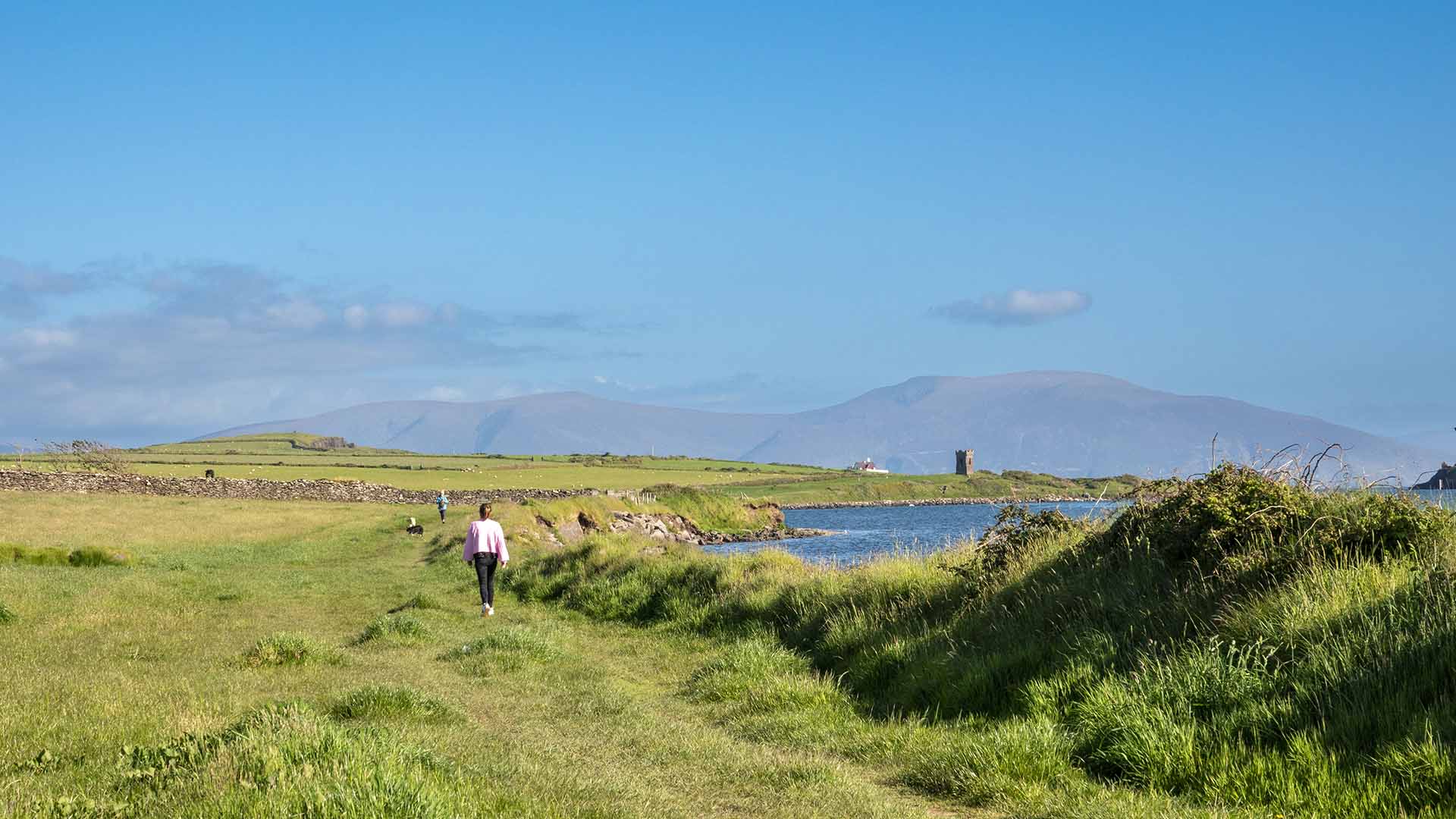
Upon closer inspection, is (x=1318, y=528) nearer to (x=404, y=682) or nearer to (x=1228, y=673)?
(x=1228, y=673)

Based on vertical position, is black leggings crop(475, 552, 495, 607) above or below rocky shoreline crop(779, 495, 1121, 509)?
above

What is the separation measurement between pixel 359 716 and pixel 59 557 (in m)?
25.7

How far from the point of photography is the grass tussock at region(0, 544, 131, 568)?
29.5 meters

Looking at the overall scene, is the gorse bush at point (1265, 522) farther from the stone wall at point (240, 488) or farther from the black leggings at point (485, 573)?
the stone wall at point (240, 488)

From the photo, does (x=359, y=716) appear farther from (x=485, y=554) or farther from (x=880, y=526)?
(x=880, y=526)

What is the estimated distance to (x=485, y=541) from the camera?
836 inches

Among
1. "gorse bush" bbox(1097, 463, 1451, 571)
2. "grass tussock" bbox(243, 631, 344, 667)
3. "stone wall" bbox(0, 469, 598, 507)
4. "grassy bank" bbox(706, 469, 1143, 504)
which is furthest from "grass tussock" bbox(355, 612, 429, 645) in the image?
"grassy bank" bbox(706, 469, 1143, 504)

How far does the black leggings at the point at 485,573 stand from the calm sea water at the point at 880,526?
705 cm

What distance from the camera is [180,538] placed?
44.2 meters

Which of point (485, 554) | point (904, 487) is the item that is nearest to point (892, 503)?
point (904, 487)

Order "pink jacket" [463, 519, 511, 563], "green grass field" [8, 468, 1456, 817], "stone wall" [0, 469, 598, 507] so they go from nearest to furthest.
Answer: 1. "green grass field" [8, 468, 1456, 817]
2. "pink jacket" [463, 519, 511, 563]
3. "stone wall" [0, 469, 598, 507]

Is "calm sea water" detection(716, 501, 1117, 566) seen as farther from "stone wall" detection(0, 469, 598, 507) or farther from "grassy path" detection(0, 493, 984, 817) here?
"stone wall" detection(0, 469, 598, 507)

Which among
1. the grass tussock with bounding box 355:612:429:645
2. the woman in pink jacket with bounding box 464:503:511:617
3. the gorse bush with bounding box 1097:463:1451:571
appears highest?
the gorse bush with bounding box 1097:463:1451:571

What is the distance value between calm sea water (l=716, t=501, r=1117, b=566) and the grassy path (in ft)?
25.6
